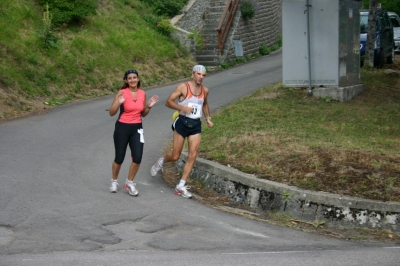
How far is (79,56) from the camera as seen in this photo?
66.7ft

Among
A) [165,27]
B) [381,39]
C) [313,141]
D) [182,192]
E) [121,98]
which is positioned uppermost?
[165,27]

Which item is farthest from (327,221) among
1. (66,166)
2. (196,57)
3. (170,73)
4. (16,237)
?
(196,57)

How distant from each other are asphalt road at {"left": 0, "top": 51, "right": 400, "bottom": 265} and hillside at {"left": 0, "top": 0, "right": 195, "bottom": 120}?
5076 millimetres

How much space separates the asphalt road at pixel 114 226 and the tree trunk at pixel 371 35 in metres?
10.8

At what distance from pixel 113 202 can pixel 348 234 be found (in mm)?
Result: 3016

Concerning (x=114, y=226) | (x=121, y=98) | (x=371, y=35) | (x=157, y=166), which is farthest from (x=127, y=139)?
(x=371, y=35)

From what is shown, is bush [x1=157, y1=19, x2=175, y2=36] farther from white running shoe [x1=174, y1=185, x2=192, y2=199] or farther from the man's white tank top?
white running shoe [x1=174, y1=185, x2=192, y2=199]

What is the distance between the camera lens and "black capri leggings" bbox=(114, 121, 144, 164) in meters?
9.30

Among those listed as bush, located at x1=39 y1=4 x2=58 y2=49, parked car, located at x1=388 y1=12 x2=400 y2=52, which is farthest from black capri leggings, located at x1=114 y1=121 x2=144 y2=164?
parked car, located at x1=388 y1=12 x2=400 y2=52

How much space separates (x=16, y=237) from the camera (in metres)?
7.20

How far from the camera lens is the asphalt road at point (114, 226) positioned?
267 inches

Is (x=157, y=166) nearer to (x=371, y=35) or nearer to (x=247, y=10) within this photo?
(x=371, y=35)

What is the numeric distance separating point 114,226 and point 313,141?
14.6 ft

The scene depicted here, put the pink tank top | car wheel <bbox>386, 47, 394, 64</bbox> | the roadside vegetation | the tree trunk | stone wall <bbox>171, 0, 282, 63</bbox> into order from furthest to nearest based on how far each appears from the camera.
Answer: stone wall <bbox>171, 0, 282, 63</bbox>
car wheel <bbox>386, 47, 394, 64</bbox>
the tree trunk
the roadside vegetation
the pink tank top
